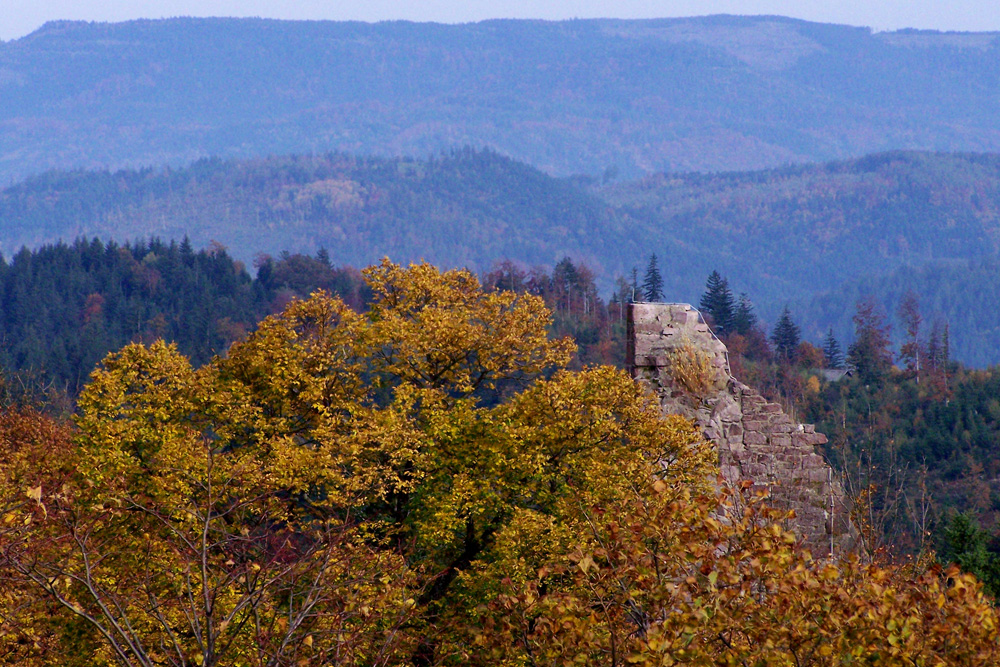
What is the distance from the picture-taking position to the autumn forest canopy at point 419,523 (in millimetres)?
10102

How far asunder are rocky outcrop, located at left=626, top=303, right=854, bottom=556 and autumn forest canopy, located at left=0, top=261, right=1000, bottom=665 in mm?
665

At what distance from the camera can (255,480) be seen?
62.5ft

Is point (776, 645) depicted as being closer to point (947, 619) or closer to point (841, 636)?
point (841, 636)

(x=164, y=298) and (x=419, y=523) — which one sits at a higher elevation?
(x=419, y=523)

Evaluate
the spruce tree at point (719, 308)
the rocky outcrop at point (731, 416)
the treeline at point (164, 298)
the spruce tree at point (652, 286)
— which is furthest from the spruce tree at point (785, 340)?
the rocky outcrop at point (731, 416)

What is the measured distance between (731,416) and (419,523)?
5.94 meters

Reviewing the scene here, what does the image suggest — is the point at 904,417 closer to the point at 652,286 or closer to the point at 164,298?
the point at 652,286

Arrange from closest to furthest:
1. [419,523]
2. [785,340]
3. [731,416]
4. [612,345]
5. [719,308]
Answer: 1. [731,416]
2. [419,523]
3. [612,345]
4. [785,340]
5. [719,308]

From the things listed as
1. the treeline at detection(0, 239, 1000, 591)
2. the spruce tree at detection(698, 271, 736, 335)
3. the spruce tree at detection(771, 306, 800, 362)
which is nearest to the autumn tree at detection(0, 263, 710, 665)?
the treeline at detection(0, 239, 1000, 591)

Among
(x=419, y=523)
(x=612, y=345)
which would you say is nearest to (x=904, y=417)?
(x=612, y=345)

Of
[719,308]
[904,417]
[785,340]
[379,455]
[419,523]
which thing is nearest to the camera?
[419,523]

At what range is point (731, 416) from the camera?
21.0 m

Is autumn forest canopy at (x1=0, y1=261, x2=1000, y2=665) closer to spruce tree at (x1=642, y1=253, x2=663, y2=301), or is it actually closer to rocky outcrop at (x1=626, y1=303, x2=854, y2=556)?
rocky outcrop at (x1=626, y1=303, x2=854, y2=556)

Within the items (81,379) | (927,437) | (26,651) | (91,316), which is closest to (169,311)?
(91,316)
